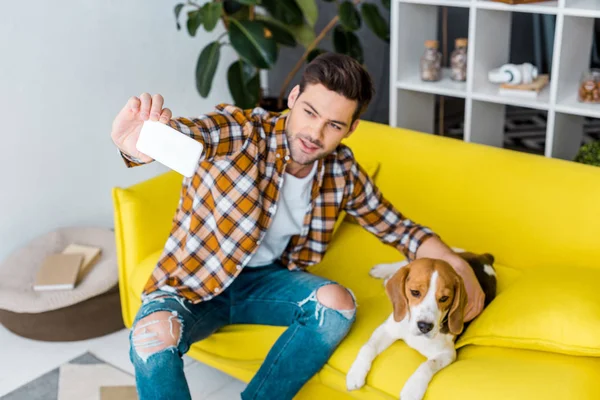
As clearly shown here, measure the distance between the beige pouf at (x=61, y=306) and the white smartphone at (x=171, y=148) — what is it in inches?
49.5

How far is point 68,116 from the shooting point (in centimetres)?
297

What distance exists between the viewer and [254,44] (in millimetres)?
2926

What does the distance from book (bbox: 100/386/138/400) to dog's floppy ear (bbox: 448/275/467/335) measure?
1.00 meters

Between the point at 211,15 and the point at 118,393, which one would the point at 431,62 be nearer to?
the point at 211,15

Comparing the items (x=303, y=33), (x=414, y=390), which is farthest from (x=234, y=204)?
(x=303, y=33)

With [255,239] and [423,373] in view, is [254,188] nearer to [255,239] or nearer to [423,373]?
[255,239]

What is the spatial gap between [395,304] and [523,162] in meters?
0.70

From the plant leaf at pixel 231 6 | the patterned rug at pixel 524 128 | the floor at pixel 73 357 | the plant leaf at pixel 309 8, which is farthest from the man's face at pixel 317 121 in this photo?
the patterned rug at pixel 524 128

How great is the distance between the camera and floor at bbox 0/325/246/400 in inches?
89.4

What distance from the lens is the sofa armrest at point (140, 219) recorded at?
7.53 ft

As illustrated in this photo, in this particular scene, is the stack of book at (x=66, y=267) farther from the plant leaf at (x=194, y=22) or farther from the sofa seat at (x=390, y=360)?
the plant leaf at (x=194, y=22)

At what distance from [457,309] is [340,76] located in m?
0.63

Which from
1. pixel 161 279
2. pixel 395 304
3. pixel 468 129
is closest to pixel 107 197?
pixel 161 279

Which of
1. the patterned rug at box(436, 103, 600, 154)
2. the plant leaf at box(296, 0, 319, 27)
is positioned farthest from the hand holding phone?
the patterned rug at box(436, 103, 600, 154)
